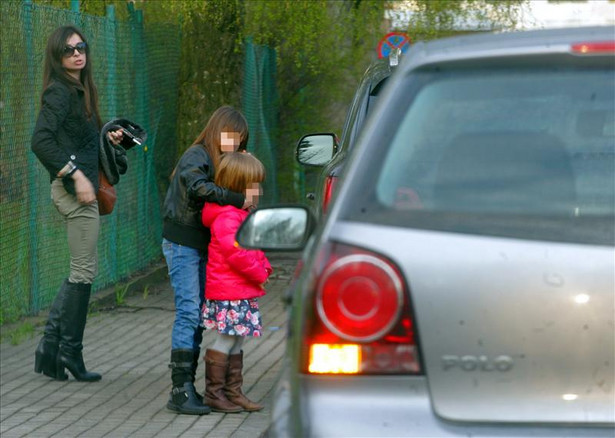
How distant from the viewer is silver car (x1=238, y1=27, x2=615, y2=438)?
314 cm

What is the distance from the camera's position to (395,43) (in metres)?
17.1

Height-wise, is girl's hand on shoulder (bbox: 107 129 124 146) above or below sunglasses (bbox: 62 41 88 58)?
below

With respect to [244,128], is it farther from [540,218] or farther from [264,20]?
[264,20]

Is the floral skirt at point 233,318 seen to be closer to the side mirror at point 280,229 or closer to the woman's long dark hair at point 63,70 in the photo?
the woman's long dark hair at point 63,70

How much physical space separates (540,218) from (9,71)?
7078 mm

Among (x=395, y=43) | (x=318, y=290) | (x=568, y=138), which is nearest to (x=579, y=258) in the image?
(x=568, y=138)

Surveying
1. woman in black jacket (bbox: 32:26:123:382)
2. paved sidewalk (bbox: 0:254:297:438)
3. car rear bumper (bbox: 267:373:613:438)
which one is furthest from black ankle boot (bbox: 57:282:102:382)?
car rear bumper (bbox: 267:373:613:438)

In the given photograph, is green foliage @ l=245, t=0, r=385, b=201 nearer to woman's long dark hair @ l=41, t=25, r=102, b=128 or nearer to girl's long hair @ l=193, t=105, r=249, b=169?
woman's long dark hair @ l=41, t=25, r=102, b=128

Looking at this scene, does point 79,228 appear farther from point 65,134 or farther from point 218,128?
point 218,128

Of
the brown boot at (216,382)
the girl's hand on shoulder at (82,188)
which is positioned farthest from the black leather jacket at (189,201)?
the girl's hand on shoulder at (82,188)

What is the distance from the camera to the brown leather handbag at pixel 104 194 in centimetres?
786

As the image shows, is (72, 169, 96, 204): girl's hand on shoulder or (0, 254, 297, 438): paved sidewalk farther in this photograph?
(72, 169, 96, 204): girl's hand on shoulder

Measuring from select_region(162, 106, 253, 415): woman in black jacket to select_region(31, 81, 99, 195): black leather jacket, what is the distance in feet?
3.08

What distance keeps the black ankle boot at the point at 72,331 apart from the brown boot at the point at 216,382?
108cm
